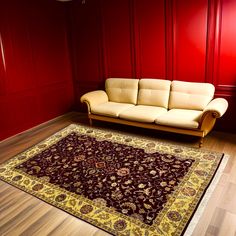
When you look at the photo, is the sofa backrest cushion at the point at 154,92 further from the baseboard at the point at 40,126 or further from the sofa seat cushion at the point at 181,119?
the baseboard at the point at 40,126

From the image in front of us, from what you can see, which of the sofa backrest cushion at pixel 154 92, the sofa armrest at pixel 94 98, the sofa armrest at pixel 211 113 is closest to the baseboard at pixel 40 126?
the sofa armrest at pixel 94 98

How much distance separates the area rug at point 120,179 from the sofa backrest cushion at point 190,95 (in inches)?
29.5

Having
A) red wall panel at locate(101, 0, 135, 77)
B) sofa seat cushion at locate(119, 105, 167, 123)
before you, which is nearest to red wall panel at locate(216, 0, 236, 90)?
sofa seat cushion at locate(119, 105, 167, 123)

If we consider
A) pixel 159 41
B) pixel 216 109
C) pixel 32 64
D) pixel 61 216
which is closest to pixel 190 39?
pixel 159 41

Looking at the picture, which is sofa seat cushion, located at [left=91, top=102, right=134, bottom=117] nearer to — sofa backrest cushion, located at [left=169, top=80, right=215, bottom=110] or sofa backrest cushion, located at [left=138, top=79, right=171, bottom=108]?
sofa backrest cushion, located at [left=138, top=79, right=171, bottom=108]

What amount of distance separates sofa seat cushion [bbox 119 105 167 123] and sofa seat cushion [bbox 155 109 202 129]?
0.12m

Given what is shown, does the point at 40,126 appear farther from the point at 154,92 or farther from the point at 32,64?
the point at 154,92

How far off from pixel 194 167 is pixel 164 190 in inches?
23.4

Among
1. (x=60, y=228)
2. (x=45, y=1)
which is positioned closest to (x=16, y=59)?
(x=45, y=1)

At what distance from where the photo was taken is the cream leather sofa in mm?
3293

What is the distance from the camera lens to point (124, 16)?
4184mm

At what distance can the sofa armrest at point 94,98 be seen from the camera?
4.29 m

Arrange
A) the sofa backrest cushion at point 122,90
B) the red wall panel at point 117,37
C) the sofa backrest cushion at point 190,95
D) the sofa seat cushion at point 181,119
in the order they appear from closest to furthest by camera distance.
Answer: the sofa seat cushion at point 181,119
the sofa backrest cushion at point 190,95
the red wall panel at point 117,37
the sofa backrest cushion at point 122,90

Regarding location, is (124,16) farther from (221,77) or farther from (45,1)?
(221,77)
